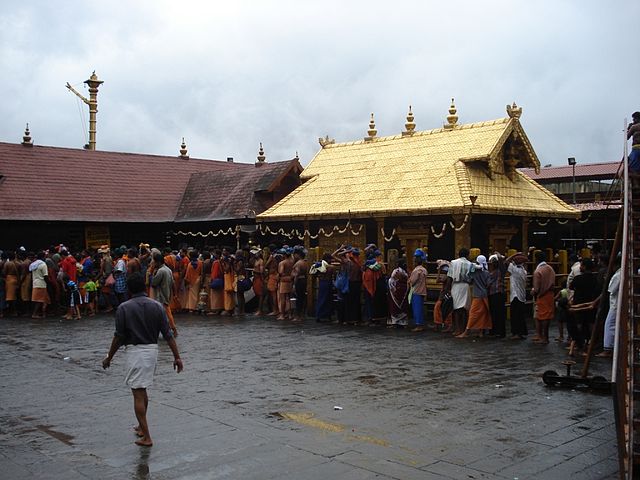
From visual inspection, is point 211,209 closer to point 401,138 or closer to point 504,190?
point 401,138

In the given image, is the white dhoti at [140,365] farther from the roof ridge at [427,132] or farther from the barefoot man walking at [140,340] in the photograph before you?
the roof ridge at [427,132]

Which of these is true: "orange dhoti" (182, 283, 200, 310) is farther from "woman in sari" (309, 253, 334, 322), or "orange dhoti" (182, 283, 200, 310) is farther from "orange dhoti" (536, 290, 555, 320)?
"orange dhoti" (536, 290, 555, 320)

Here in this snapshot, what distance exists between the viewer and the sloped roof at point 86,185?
949 inches

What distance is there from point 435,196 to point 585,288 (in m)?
6.60

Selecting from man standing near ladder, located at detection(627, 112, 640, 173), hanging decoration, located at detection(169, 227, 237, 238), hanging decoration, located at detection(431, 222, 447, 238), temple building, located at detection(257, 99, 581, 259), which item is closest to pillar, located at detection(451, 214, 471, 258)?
temple building, located at detection(257, 99, 581, 259)

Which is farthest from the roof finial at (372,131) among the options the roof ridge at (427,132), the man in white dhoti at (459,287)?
the man in white dhoti at (459,287)

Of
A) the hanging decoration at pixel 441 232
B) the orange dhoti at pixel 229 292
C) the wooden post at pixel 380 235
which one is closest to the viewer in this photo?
the hanging decoration at pixel 441 232

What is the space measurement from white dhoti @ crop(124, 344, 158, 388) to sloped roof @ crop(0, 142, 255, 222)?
18073mm

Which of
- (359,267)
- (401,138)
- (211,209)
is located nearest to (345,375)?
(359,267)

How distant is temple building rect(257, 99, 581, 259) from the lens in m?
18.2

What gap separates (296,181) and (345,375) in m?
16.8

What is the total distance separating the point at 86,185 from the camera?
2614 cm

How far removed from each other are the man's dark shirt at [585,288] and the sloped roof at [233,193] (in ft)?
44.7

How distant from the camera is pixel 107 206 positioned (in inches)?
1010
